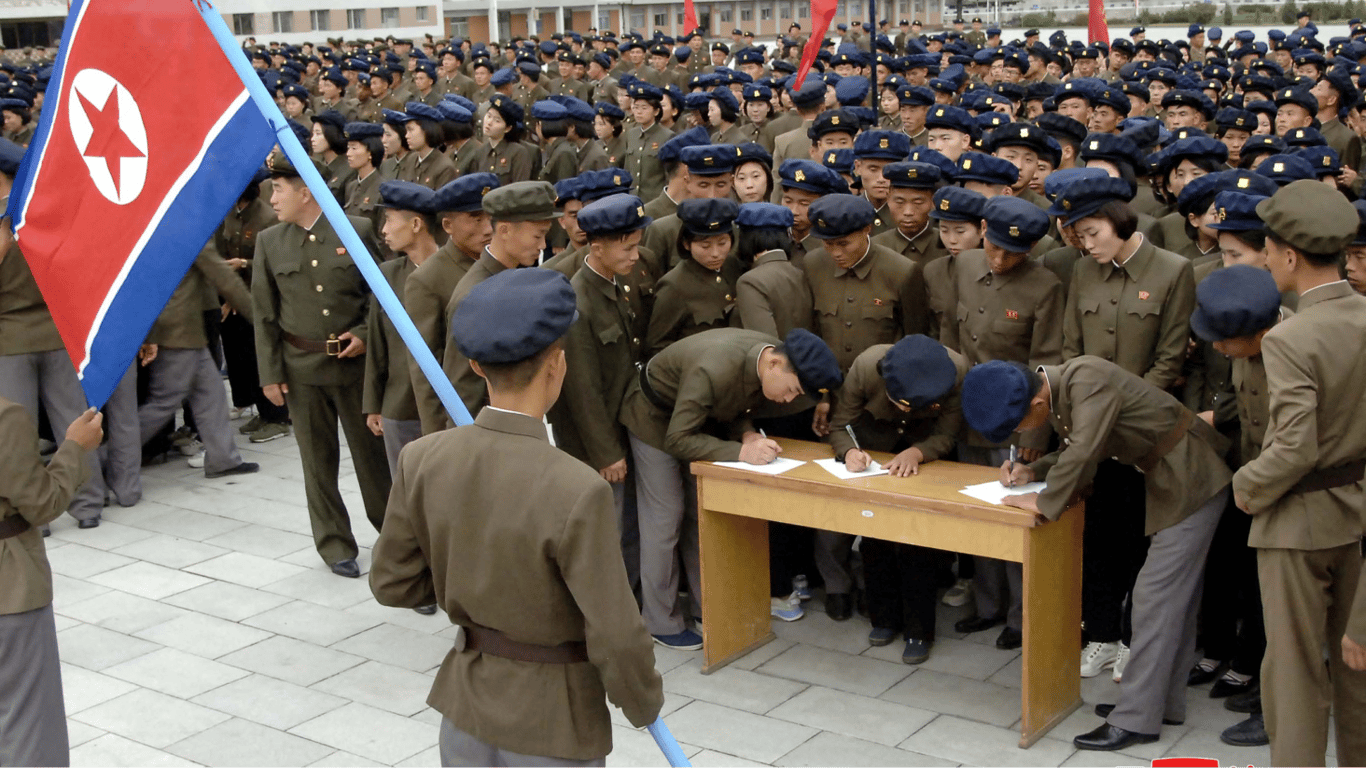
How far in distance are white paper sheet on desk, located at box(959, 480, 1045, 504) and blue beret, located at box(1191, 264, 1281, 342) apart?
0.83 meters

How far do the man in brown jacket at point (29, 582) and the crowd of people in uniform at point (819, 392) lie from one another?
0.01 m

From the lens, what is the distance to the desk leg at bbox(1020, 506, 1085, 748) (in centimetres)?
476

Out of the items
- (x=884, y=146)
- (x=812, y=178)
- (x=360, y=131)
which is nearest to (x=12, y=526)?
(x=812, y=178)

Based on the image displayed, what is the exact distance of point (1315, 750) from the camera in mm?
4344

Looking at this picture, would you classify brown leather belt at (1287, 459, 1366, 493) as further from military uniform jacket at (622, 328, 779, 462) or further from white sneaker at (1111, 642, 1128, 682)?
military uniform jacket at (622, 328, 779, 462)

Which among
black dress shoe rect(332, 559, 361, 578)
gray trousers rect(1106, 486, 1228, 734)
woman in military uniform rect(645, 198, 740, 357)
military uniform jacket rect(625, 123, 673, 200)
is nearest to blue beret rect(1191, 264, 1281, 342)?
gray trousers rect(1106, 486, 1228, 734)

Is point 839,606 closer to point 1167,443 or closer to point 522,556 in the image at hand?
point 1167,443

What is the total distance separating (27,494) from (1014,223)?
3.66 meters

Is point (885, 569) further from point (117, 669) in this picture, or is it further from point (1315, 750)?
point (117, 669)

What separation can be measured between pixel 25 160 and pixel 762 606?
3.39 metres

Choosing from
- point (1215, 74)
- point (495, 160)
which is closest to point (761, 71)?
point (1215, 74)

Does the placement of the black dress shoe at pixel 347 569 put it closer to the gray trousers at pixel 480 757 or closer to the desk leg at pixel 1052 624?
the desk leg at pixel 1052 624

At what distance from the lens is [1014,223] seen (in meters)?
5.36

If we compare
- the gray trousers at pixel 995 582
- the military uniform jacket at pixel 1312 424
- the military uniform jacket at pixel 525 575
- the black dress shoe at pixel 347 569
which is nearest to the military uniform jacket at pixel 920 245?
the gray trousers at pixel 995 582
